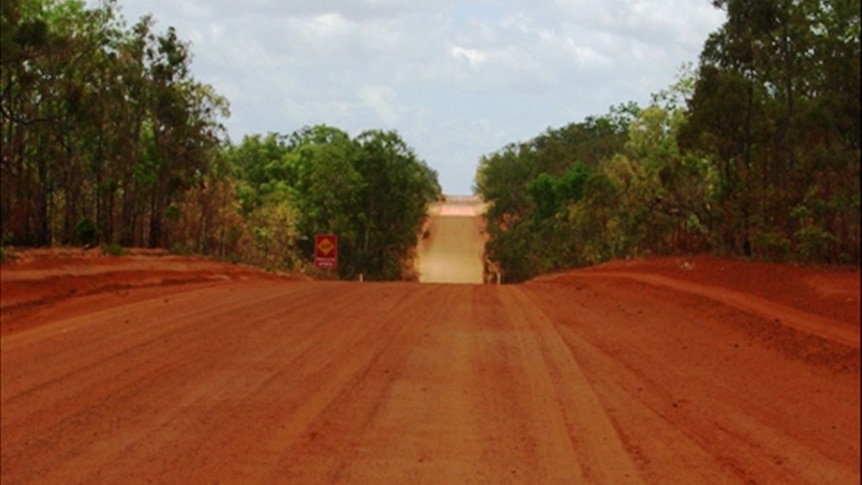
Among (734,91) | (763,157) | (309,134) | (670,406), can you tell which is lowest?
(670,406)

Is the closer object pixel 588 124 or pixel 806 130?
pixel 806 130

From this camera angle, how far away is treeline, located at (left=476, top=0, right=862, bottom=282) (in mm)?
1602

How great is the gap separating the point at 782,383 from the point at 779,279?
8844 mm

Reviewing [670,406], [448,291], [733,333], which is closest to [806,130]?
[670,406]

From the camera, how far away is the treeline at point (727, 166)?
160 centimetres

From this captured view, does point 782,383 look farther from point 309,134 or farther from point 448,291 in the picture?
point 309,134

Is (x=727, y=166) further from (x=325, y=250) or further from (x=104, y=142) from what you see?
(x=325, y=250)

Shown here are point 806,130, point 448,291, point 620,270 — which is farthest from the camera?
point 620,270

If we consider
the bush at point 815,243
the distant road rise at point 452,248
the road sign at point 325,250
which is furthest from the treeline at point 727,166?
the road sign at point 325,250

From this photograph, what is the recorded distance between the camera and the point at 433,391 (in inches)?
406

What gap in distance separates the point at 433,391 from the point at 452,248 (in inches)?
3598

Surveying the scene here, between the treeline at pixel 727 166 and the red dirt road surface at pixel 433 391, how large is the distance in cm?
14

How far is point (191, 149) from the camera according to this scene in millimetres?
36219

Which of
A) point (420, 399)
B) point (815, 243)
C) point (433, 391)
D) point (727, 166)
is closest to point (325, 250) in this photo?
point (433, 391)
